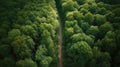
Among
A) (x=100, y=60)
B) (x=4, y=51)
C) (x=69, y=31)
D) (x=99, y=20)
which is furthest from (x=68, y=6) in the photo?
(x=4, y=51)

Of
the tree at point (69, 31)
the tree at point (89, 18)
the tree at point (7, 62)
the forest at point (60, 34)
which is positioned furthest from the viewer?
the tree at point (89, 18)

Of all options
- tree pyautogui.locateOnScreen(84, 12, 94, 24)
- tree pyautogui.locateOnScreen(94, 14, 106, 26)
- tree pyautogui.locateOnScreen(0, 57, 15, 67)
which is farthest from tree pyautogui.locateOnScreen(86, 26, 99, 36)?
tree pyautogui.locateOnScreen(0, 57, 15, 67)

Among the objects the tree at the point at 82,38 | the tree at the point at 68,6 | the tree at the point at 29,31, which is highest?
the tree at the point at 68,6

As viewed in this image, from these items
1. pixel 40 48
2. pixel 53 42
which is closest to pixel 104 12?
pixel 53 42

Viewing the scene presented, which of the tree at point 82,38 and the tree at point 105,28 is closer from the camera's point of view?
the tree at point 82,38

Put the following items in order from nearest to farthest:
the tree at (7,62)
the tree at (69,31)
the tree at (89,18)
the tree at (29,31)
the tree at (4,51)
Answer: the tree at (7,62)
the tree at (4,51)
the tree at (29,31)
the tree at (69,31)
the tree at (89,18)

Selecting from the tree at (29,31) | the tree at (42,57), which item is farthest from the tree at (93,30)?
the tree at (29,31)

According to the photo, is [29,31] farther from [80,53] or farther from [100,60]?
[100,60]

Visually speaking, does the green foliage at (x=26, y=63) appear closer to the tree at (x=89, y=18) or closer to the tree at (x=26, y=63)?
the tree at (x=26, y=63)
